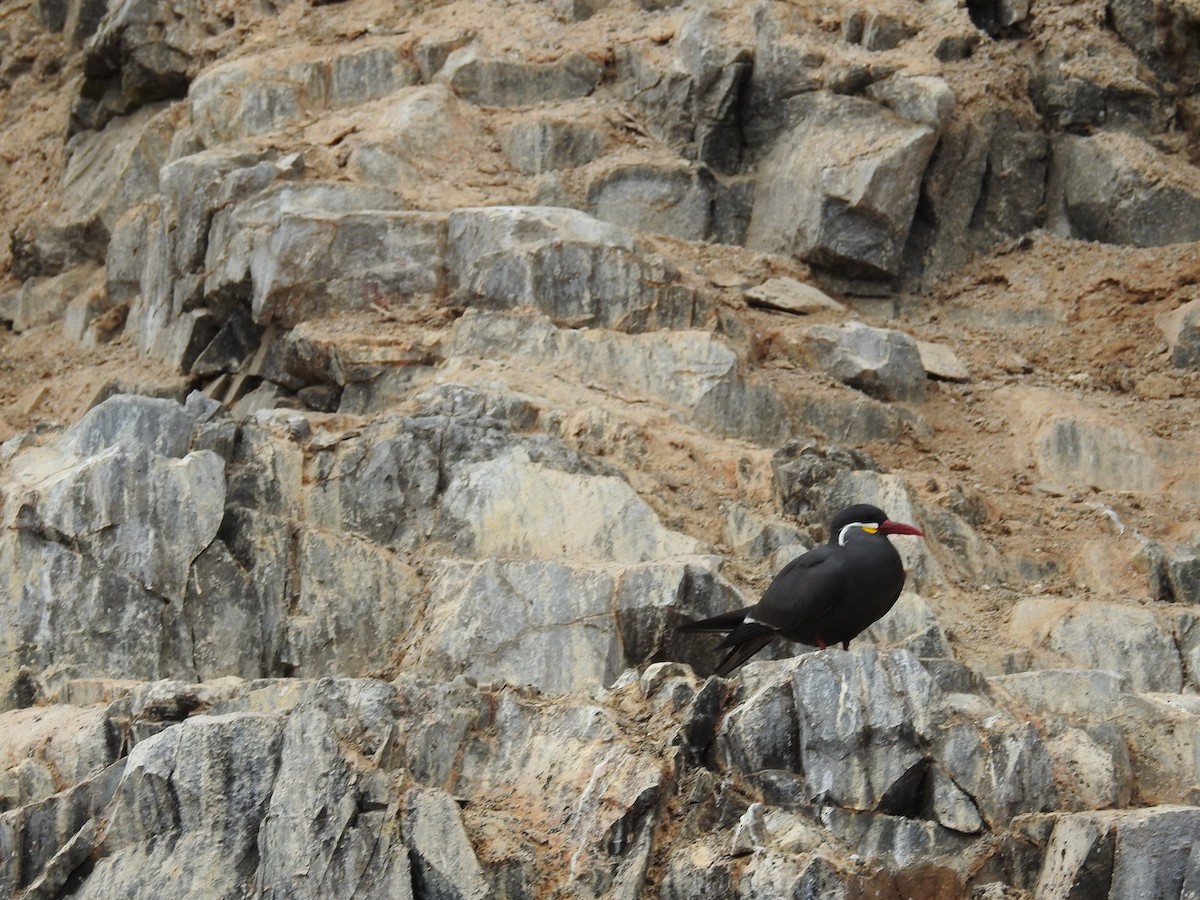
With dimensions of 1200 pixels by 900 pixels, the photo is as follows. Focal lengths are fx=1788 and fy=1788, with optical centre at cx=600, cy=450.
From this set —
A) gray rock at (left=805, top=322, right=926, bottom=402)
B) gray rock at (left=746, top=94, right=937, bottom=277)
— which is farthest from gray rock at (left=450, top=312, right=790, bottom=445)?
gray rock at (left=746, top=94, right=937, bottom=277)

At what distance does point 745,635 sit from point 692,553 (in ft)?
5.99

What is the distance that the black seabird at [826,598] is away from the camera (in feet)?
35.0

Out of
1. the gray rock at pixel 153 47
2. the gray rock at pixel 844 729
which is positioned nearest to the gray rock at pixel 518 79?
the gray rock at pixel 153 47

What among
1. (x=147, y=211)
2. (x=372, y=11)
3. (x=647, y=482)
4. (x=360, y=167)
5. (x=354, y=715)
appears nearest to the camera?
(x=354, y=715)

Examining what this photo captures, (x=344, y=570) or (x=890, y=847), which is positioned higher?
(x=890, y=847)

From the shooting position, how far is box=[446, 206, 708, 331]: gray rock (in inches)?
619

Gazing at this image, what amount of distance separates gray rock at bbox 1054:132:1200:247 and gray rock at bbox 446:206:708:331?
18.7 ft

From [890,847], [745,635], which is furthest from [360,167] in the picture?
[890,847]

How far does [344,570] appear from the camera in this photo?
1263 cm

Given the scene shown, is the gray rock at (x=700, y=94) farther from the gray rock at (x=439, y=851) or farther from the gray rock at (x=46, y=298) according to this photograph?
the gray rock at (x=439, y=851)

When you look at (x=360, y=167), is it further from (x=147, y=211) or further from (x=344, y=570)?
(x=344, y=570)

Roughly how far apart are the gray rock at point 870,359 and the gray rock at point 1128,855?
7758 mm

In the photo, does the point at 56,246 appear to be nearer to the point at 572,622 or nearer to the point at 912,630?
the point at 572,622

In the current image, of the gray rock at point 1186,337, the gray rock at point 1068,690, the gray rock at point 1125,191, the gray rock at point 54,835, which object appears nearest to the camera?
the gray rock at point 54,835
